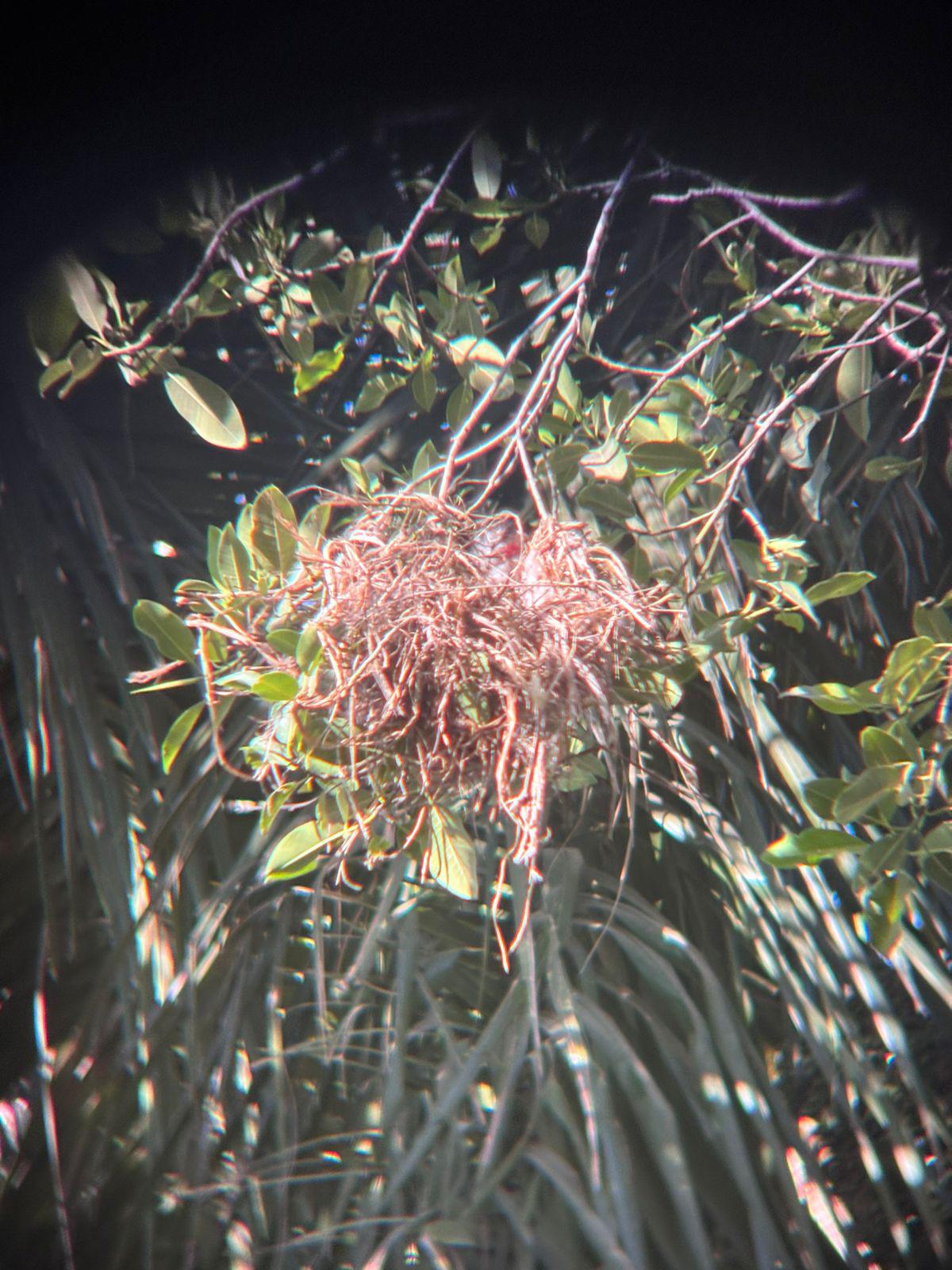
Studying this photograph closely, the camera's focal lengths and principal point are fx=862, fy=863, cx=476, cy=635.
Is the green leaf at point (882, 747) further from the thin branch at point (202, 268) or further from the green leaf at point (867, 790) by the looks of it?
the thin branch at point (202, 268)

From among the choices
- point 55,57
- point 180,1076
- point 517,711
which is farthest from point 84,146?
point 180,1076

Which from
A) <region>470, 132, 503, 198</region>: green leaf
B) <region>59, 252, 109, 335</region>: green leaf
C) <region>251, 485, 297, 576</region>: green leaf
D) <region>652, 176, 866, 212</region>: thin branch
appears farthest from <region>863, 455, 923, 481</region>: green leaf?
<region>59, 252, 109, 335</region>: green leaf

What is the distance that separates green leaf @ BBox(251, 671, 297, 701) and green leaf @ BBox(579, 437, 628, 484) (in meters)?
0.32

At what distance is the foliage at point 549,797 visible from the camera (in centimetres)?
64

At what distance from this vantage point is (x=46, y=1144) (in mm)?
801

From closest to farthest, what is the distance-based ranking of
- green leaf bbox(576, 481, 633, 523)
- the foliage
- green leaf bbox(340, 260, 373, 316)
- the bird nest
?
the bird nest, the foliage, green leaf bbox(576, 481, 633, 523), green leaf bbox(340, 260, 373, 316)

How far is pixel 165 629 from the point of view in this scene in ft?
2.05

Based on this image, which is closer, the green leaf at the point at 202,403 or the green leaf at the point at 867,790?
the green leaf at the point at 867,790

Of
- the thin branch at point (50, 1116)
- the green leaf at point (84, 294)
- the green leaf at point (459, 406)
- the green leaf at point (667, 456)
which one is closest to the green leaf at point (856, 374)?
the green leaf at point (667, 456)

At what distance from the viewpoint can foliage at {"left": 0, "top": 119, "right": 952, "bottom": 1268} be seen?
→ 637 millimetres

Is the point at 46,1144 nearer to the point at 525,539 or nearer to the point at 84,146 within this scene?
the point at 525,539

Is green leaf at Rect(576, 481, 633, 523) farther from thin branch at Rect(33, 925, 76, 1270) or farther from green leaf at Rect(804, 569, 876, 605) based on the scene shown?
thin branch at Rect(33, 925, 76, 1270)

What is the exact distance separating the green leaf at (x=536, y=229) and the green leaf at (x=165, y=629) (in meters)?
0.68

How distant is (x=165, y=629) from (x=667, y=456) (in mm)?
419
